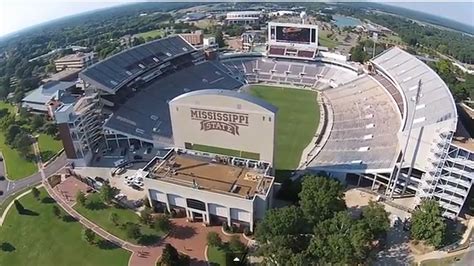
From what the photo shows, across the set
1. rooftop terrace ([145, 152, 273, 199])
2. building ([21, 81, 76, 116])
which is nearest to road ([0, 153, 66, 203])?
rooftop terrace ([145, 152, 273, 199])

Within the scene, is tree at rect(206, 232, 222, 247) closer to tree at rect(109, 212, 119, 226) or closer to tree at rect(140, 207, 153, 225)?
tree at rect(140, 207, 153, 225)

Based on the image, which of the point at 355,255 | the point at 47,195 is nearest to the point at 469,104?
the point at 355,255

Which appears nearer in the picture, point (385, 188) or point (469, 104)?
point (385, 188)

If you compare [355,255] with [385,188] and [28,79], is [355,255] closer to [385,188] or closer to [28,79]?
[385,188]

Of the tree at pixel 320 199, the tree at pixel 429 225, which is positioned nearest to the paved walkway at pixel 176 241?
the tree at pixel 320 199

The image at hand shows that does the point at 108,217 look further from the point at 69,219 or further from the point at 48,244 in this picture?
the point at 48,244

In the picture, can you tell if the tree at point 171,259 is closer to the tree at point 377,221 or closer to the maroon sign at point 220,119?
the maroon sign at point 220,119

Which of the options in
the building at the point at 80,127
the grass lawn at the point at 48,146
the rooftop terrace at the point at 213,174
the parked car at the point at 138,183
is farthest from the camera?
the grass lawn at the point at 48,146

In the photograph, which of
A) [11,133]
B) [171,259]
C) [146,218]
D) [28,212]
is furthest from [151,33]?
[171,259]
